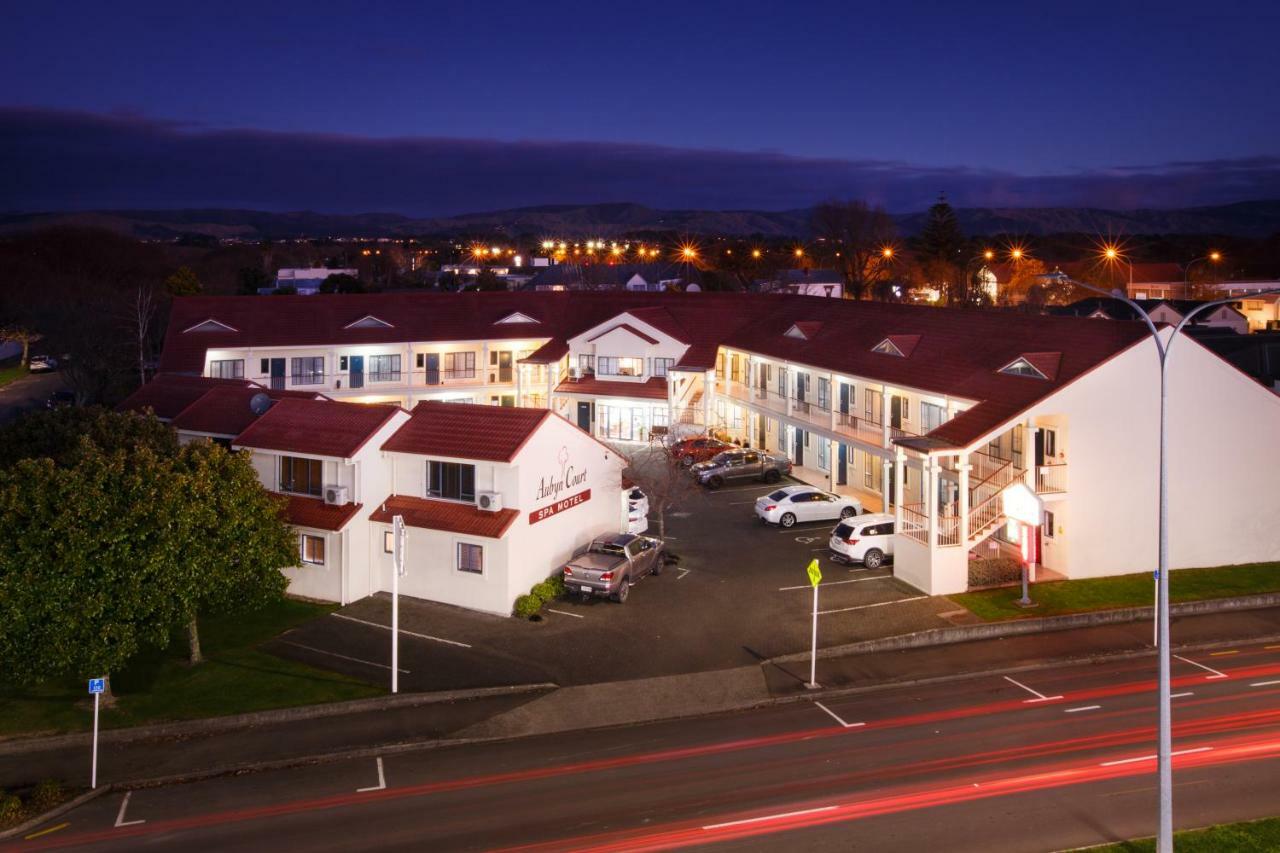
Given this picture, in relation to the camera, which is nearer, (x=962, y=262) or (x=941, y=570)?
(x=941, y=570)

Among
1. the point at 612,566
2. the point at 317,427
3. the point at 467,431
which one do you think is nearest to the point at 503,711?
the point at 612,566

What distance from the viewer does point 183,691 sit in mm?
22906

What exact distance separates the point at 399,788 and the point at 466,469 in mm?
12064

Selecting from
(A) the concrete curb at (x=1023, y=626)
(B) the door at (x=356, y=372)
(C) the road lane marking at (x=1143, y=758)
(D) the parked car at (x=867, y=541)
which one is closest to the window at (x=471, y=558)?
(A) the concrete curb at (x=1023, y=626)

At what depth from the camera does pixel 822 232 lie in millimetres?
114312

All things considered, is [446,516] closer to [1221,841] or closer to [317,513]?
[317,513]

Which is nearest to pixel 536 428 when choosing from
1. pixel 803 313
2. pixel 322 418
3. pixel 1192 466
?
pixel 322 418

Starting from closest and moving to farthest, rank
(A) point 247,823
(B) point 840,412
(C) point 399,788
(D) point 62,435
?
(A) point 247,823, (C) point 399,788, (D) point 62,435, (B) point 840,412

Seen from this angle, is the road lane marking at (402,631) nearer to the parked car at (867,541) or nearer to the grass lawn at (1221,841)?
the parked car at (867,541)

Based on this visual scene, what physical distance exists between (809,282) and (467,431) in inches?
3159

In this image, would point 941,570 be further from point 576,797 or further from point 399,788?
point 399,788

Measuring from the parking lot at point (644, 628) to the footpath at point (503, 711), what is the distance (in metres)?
0.69

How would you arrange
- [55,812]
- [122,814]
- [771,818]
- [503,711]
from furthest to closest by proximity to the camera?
1. [503,711]
2. [55,812]
3. [122,814]
4. [771,818]

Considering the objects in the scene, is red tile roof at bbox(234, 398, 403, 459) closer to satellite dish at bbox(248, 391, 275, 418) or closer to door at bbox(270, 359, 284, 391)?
satellite dish at bbox(248, 391, 275, 418)
